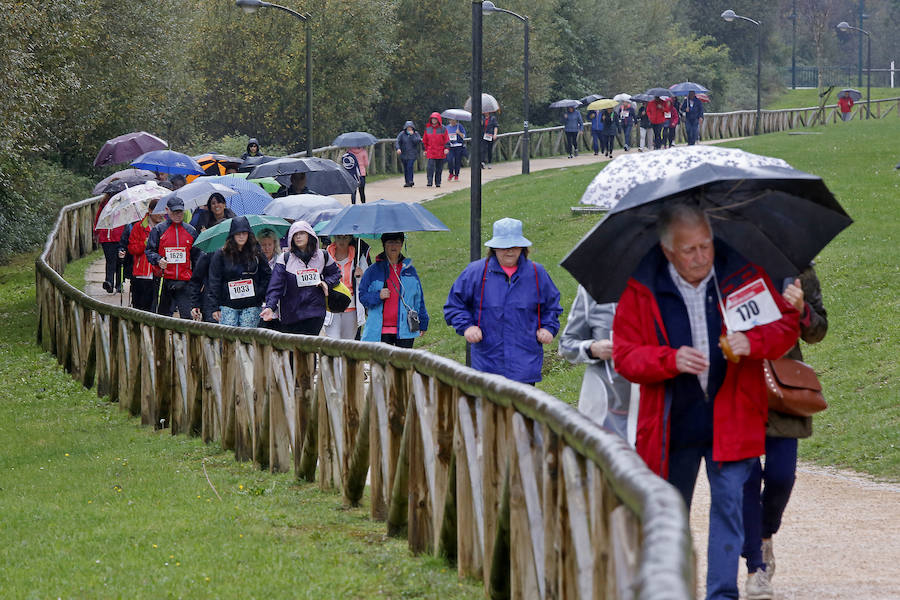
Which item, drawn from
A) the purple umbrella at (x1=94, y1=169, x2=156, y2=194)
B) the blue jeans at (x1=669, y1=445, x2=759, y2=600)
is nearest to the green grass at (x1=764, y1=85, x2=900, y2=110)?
the purple umbrella at (x1=94, y1=169, x2=156, y2=194)

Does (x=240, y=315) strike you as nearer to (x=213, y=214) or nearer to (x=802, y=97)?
(x=213, y=214)

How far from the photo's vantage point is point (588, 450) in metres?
4.47

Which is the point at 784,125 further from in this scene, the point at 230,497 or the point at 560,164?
the point at 230,497

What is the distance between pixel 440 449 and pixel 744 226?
7.47ft

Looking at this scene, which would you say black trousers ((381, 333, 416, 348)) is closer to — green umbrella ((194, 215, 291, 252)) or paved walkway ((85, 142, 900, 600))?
green umbrella ((194, 215, 291, 252))

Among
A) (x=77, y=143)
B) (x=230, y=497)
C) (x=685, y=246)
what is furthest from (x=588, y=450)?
(x=77, y=143)

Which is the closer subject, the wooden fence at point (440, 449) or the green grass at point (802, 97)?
the wooden fence at point (440, 449)

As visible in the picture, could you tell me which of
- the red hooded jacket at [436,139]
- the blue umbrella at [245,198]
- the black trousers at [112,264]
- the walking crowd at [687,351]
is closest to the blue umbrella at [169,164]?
the black trousers at [112,264]

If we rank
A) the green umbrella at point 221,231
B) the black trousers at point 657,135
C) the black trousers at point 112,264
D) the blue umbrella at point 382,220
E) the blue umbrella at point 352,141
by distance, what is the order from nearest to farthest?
1. the blue umbrella at point 382,220
2. the green umbrella at point 221,231
3. the black trousers at point 112,264
4. the blue umbrella at point 352,141
5. the black trousers at point 657,135

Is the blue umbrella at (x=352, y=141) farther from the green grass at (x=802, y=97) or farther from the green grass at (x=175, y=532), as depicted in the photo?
the green grass at (x=802, y=97)

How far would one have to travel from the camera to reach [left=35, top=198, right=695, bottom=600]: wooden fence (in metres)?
3.92

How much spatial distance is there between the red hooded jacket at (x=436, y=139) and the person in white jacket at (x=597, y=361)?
30.2 meters

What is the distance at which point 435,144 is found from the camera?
37.0 metres

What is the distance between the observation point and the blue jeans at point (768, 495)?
19.6ft
